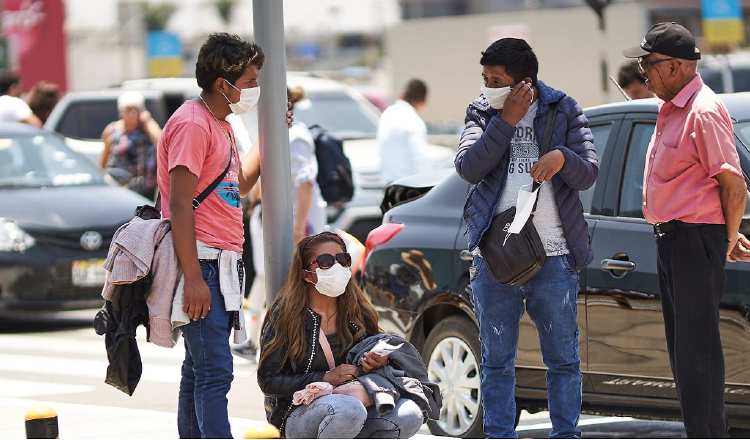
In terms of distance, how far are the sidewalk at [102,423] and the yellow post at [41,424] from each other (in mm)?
1991

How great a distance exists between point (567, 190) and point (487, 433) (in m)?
1.06

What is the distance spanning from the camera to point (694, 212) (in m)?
6.48

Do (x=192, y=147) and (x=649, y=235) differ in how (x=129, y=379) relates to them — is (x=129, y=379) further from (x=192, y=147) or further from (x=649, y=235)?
(x=649, y=235)

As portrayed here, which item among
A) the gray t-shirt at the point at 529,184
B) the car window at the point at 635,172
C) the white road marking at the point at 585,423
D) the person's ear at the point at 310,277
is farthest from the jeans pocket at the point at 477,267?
the white road marking at the point at 585,423

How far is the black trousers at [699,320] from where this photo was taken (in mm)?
6488

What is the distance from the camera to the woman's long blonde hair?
21.6 feet

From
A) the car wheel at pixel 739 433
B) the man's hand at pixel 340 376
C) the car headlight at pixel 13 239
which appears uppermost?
the man's hand at pixel 340 376

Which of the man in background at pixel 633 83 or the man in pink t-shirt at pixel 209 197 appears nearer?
the man in pink t-shirt at pixel 209 197

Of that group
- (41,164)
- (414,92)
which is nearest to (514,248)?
(414,92)

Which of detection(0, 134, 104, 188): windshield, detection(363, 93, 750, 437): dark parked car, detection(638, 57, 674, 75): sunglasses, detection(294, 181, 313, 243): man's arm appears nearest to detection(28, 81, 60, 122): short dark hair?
detection(0, 134, 104, 188): windshield

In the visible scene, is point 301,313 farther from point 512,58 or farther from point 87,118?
point 87,118

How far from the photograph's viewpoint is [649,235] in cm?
757

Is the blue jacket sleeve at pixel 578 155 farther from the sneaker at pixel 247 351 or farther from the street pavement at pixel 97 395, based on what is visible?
the sneaker at pixel 247 351

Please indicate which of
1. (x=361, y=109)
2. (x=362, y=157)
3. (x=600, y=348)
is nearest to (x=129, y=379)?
(x=600, y=348)
